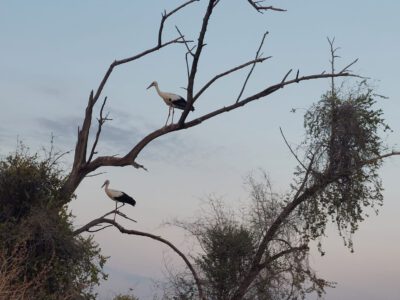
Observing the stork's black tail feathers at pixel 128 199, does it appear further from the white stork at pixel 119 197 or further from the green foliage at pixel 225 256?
the green foliage at pixel 225 256

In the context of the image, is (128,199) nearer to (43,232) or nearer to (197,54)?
(43,232)

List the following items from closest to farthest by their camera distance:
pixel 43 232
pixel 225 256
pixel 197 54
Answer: pixel 197 54 → pixel 43 232 → pixel 225 256

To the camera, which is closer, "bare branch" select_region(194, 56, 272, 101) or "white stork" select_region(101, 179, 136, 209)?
"bare branch" select_region(194, 56, 272, 101)

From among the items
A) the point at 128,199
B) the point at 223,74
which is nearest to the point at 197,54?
the point at 223,74

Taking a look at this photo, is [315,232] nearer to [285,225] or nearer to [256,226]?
[285,225]

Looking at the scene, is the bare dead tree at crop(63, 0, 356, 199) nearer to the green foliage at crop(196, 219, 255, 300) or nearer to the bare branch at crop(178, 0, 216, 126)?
the bare branch at crop(178, 0, 216, 126)

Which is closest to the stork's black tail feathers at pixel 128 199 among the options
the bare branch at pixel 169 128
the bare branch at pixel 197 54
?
the bare branch at pixel 169 128

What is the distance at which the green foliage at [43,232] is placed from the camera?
14461 mm

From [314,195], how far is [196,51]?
10.4 meters

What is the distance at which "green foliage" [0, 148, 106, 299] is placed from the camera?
14461mm

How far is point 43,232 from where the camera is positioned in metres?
14.5

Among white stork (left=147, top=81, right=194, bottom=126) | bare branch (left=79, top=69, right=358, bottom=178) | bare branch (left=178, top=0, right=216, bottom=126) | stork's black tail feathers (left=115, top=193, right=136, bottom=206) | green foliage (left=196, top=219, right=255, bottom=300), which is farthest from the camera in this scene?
green foliage (left=196, top=219, right=255, bottom=300)

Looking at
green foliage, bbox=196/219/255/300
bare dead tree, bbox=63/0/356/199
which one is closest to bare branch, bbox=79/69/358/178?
bare dead tree, bbox=63/0/356/199

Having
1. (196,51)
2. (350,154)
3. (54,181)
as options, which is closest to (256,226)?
(350,154)
